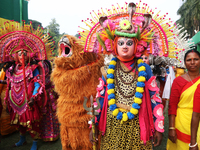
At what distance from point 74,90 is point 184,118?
1571mm

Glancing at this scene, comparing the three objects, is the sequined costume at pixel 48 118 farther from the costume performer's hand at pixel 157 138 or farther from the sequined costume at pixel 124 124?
the costume performer's hand at pixel 157 138

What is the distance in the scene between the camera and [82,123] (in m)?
2.29

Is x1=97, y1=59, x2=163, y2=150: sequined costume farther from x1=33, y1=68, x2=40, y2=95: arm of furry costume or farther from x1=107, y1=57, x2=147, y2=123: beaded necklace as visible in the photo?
x1=33, y1=68, x2=40, y2=95: arm of furry costume

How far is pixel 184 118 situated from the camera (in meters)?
1.82

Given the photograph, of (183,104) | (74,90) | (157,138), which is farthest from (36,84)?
(183,104)

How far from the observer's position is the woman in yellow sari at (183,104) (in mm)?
1798

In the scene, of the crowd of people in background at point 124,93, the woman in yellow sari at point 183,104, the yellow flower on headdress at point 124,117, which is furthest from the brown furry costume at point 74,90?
the woman in yellow sari at point 183,104

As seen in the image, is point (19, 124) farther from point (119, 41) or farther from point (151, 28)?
point (151, 28)

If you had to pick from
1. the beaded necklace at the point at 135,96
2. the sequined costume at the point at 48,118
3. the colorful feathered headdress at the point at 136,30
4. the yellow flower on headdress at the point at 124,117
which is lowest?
the sequined costume at the point at 48,118

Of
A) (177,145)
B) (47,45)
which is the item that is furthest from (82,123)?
(47,45)

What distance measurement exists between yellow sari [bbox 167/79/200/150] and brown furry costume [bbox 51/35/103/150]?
1.26 m

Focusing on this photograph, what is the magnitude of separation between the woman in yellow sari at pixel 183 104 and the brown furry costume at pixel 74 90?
47.0 inches

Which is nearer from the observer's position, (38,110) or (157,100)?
(157,100)

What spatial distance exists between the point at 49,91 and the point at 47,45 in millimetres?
1094
